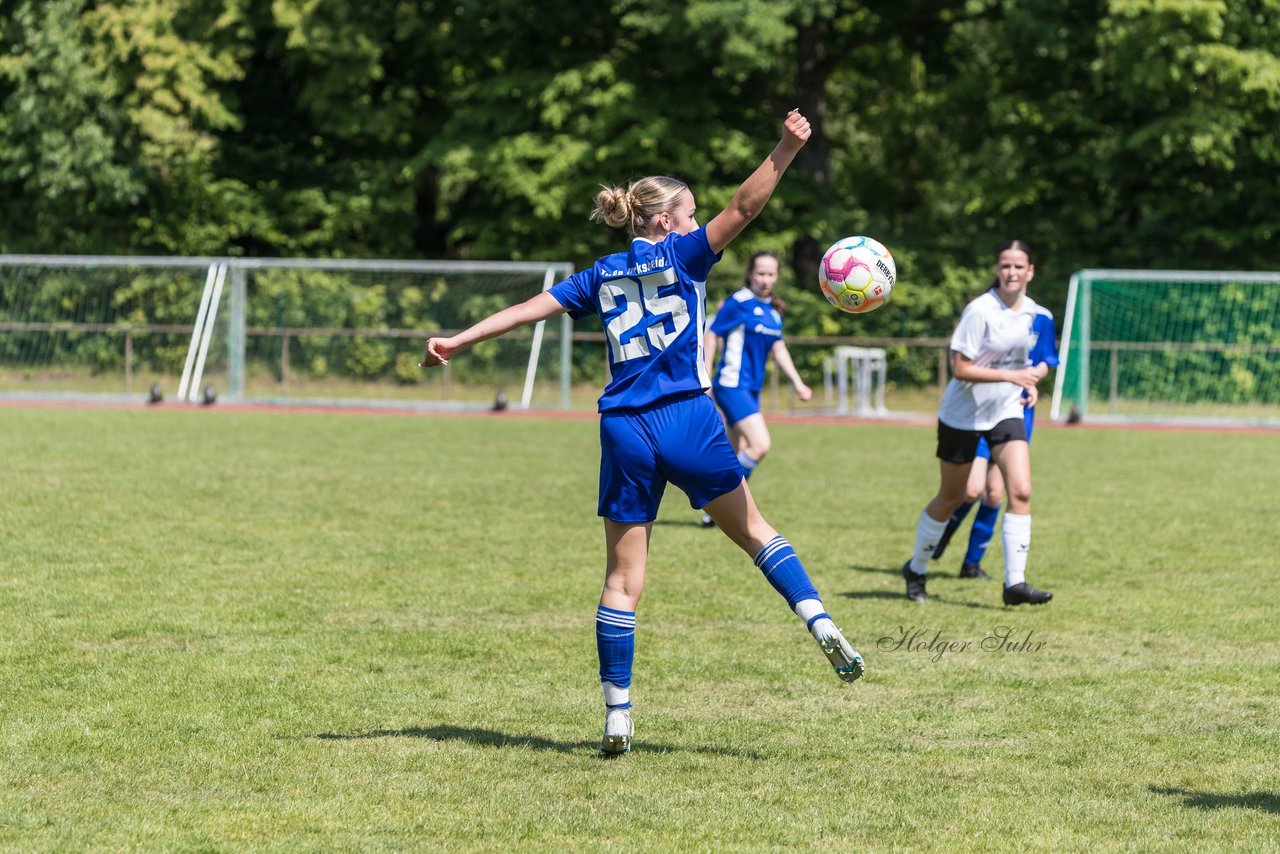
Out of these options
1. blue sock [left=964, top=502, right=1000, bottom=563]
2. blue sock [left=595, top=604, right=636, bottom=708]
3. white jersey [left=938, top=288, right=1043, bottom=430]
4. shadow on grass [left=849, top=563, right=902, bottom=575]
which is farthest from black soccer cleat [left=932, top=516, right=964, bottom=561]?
blue sock [left=595, top=604, right=636, bottom=708]

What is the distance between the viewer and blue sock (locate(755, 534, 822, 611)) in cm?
558

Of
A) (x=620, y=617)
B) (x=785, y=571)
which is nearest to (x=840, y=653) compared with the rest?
(x=785, y=571)

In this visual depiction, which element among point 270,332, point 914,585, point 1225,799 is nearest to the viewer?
point 1225,799

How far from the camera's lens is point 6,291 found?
27.6m

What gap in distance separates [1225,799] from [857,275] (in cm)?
256

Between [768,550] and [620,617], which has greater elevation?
[768,550]

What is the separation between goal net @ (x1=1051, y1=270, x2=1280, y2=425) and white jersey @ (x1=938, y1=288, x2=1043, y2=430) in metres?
17.2

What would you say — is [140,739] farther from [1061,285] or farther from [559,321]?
[1061,285]

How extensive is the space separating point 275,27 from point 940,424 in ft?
88.6

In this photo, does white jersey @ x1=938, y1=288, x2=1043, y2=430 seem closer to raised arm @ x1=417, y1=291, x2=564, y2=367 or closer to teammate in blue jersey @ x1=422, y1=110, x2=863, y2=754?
teammate in blue jersey @ x1=422, y1=110, x2=863, y2=754

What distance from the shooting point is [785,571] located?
5594 millimetres

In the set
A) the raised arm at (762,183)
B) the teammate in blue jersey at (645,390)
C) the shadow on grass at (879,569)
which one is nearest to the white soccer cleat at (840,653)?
the teammate in blue jersey at (645,390)

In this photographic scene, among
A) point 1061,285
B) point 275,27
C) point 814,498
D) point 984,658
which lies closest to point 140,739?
point 984,658

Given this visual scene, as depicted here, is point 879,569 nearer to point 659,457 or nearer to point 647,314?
point 659,457
